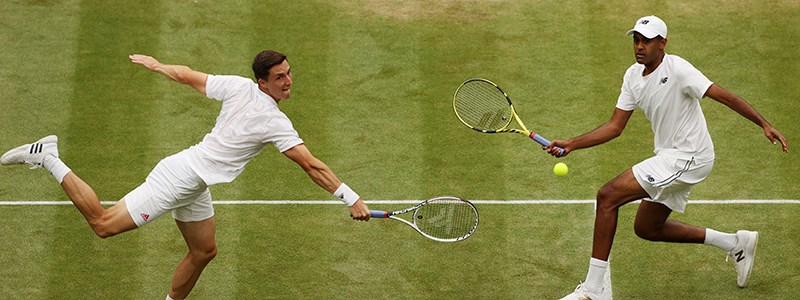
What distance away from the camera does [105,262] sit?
1154 centimetres

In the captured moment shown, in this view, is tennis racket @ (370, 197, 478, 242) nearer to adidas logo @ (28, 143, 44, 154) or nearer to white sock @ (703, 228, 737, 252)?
white sock @ (703, 228, 737, 252)

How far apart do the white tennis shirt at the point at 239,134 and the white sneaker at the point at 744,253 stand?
3767 millimetres

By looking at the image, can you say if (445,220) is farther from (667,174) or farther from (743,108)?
(743,108)

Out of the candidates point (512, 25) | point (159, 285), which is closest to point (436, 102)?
point (512, 25)

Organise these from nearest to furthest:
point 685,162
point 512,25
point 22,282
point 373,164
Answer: point 685,162 → point 22,282 → point 373,164 → point 512,25

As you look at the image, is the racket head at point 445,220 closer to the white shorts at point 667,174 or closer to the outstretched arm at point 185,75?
the white shorts at point 667,174

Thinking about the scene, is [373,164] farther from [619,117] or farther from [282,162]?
[619,117]

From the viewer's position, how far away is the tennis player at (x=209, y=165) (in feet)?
32.7

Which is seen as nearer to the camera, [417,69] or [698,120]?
[698,120]

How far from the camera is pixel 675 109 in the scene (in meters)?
10.5

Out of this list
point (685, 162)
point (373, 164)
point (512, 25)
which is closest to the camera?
point (685, 162)

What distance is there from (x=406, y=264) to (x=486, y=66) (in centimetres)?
365

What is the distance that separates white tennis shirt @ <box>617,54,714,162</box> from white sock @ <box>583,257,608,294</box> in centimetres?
99

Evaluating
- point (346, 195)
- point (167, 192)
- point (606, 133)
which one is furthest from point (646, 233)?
point (167, 192)
